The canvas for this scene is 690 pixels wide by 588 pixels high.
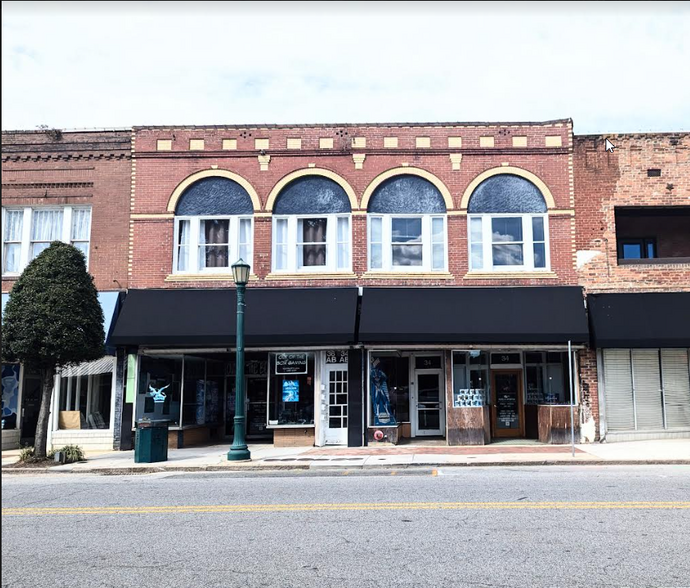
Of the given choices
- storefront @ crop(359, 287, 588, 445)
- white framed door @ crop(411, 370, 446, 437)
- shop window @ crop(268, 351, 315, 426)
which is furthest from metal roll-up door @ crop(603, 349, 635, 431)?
shop window @ crop(268, 351, 315, 426)

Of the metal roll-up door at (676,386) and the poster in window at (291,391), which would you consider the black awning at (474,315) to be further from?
the metal roll-up door at (676,386)

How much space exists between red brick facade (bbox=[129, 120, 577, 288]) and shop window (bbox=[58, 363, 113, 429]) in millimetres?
2985

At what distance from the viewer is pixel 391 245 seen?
1950 centimetres

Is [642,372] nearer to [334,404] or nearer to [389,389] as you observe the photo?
[389,389]

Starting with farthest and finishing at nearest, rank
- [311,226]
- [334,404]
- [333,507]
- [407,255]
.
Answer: [311,226] < [407,255] < [334,404] < [333,507]

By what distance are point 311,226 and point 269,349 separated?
3788 mm

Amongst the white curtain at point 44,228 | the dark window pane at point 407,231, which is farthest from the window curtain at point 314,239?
the white curtain at point 44,228

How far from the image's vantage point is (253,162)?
784 inches

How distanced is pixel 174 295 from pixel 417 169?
7.76 m

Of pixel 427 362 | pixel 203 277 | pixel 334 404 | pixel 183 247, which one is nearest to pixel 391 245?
pixel 427 362

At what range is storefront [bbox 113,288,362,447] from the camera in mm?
18219

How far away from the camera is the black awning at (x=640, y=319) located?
1769cm

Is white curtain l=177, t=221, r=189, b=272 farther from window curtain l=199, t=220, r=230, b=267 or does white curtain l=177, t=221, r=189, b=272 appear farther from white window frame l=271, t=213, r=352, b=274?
white window frame l=271, t=213, r=352, b=274

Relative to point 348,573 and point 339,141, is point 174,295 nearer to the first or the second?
point 339,141
